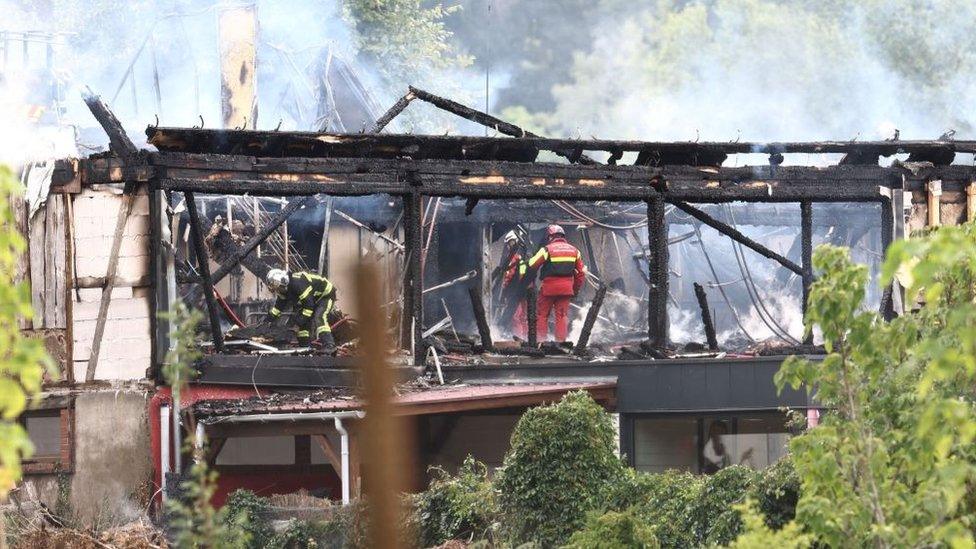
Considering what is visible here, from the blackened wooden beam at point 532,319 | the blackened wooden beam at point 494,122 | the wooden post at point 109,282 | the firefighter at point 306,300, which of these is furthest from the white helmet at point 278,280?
the blackened wooden beam at point 532,319

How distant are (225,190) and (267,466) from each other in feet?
13.7

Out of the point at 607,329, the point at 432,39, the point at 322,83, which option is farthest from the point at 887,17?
the point at 607,329

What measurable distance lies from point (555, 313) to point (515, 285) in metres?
3.43

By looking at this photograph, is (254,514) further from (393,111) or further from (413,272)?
(393,111)

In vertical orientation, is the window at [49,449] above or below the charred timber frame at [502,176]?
below

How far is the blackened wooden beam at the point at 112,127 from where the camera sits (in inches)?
715

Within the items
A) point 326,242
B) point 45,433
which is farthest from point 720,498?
point 326,242

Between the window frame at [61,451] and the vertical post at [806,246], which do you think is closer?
the window frame at [61,451]

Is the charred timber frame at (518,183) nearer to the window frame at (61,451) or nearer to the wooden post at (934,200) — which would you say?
the wooden post at (934,200)

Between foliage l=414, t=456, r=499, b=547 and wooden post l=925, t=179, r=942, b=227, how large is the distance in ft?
25.2

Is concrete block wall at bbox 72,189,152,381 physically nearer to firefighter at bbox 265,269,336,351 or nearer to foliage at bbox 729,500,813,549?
firefighter at bbox 265,269,336,351

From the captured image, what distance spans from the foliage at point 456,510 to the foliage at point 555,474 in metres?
0.25

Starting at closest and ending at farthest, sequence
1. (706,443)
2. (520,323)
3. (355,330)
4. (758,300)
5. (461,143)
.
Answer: (355,330) → (461,143) → (706,443) → (758,300) → (520,323)

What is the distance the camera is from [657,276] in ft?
65.0
